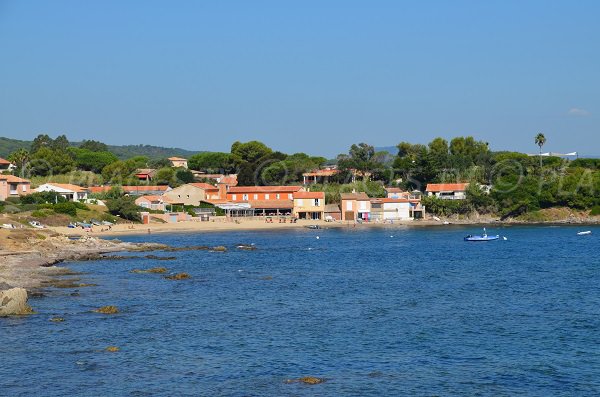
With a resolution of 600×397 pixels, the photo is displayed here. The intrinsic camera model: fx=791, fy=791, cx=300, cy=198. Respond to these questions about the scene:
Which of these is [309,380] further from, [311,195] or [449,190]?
[449,190]

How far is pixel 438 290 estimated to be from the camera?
1684 inches

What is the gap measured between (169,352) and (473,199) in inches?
3332

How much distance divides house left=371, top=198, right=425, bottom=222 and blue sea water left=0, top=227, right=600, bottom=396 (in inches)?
2106

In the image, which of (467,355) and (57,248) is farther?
(57,248)

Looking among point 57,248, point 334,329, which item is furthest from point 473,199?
point 334,329

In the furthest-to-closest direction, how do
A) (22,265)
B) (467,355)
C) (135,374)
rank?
(22,265)
(467,355)
(135,374)

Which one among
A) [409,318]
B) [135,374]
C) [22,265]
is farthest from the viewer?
[22,265]

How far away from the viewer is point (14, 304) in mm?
33125

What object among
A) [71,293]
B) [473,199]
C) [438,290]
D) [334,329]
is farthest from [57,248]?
[473,199]

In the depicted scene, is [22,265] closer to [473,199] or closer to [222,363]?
[222,363]

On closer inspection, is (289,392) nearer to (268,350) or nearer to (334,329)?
(268,350)

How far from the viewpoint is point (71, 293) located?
3944 cm

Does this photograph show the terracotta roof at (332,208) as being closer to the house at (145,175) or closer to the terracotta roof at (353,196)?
the terracotta roof at (353,196)

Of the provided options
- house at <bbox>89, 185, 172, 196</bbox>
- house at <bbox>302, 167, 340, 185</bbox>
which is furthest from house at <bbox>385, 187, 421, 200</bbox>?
house at <bbox>89, 185, 172, 196</bbox>
